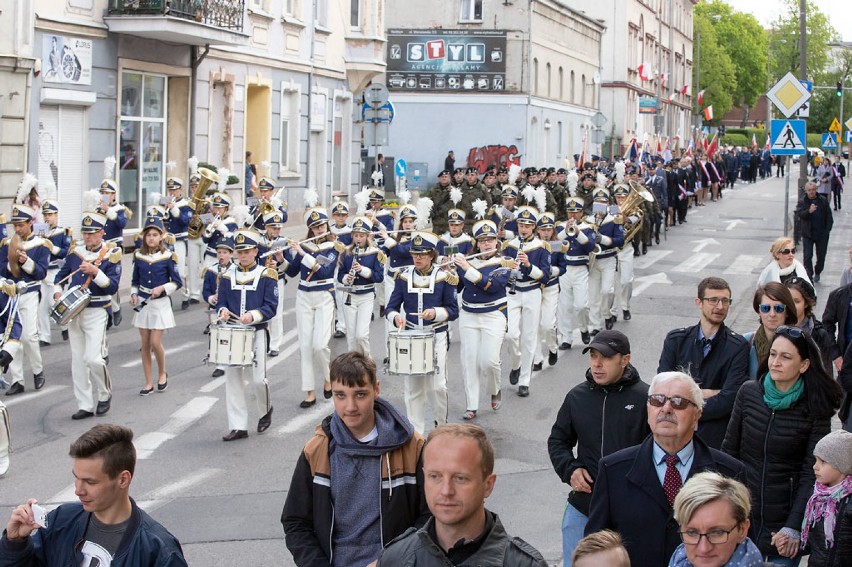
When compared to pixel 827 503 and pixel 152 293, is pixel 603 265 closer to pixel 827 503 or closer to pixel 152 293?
pixel 152 293

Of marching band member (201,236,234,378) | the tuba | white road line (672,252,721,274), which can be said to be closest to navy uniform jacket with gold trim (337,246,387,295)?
marching band member (201,236,234,378)

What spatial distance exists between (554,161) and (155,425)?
51.6 meters

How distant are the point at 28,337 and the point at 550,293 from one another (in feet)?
20.8

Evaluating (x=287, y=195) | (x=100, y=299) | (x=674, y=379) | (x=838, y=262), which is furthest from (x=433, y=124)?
(x=674, y=379)

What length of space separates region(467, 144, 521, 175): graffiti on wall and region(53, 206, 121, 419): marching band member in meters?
40.6

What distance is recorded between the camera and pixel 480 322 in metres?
14.1

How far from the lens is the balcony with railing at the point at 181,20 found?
89.2 ft

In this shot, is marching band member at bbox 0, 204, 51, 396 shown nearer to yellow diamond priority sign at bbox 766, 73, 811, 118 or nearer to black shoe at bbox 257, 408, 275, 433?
black shoe at bbox 257, 408, 275, 433

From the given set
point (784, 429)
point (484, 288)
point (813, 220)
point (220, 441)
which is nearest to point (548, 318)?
point (484, 288)

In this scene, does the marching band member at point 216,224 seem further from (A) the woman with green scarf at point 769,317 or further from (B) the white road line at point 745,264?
(A) the woman with green scarf at point 769,317

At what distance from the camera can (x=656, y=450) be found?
6.05m

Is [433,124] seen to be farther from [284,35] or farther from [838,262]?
[838,262]

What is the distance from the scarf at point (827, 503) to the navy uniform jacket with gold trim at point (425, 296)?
7.04 m

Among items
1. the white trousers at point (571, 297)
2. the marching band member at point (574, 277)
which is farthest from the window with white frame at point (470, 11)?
the white trousers at point (571, 297)
